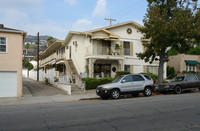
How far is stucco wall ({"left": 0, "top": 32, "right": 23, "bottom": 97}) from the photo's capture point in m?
16.1

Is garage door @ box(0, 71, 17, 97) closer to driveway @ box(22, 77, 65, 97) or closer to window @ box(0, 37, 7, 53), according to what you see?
driveway @ box(22, 77, 65, 97)

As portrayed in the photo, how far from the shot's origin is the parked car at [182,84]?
16256 millimetres

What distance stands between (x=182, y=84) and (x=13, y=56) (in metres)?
13.8

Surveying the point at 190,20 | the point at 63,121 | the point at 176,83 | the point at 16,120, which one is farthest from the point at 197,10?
the point at 16,120

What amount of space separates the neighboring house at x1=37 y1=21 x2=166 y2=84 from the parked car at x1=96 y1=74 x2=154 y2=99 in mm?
8380

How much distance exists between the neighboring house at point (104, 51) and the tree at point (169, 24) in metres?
6.82

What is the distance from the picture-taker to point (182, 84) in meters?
16.4

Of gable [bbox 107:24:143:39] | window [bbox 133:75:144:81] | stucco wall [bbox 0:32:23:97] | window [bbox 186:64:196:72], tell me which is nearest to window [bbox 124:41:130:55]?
gable [bbox 107:24:143:39]

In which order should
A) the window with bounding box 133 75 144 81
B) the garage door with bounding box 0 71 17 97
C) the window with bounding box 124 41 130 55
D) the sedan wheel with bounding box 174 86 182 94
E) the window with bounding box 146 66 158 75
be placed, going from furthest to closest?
1. the window with bounding box 146 66 158 75
2. the window with bounding box 124 41 130 55
3. the sedan wheel with bounding box 174 86 182 94
4. the garage door with bounding box 0 71 17 97
5. the window with bounding box 133 75 144 81

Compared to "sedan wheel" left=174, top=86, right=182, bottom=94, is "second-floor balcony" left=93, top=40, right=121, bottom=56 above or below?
above

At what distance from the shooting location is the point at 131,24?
26094 millimetres

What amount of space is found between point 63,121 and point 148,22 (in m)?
12.8

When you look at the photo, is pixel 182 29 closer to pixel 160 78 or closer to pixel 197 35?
pixel 197 35

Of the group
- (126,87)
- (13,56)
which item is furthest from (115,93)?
(13,56)
